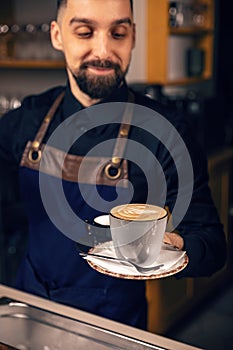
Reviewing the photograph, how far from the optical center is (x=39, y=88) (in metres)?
2.31

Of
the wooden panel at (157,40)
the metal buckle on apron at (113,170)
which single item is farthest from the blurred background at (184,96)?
the metal buckle on apron at (113,170)

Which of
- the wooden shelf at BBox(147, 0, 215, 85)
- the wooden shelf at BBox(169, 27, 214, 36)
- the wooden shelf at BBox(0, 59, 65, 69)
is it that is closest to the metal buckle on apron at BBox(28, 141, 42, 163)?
the wooden shelf at BBox(147, 0, 215, 85)

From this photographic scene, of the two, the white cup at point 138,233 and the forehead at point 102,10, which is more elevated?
the forehead at point 102,10

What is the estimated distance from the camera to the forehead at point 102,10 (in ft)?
2.36

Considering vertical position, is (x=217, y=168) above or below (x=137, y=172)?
below

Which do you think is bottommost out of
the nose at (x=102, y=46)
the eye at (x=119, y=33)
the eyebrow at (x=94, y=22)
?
the nose at (x=102, y=46)

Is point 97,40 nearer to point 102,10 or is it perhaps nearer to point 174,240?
point 102,10

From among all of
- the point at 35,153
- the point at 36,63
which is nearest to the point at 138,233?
the point at 35,153

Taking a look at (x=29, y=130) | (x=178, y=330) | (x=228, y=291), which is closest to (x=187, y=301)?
(x=178, y=330)

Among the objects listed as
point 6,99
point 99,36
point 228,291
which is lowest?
point 228,291

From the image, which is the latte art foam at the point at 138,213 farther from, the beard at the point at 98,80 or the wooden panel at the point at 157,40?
the wooden panel at the point at 157,40

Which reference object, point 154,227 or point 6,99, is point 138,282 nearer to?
point 154,227

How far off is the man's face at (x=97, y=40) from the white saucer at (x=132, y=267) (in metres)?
0.24

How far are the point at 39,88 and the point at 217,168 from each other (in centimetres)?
90
